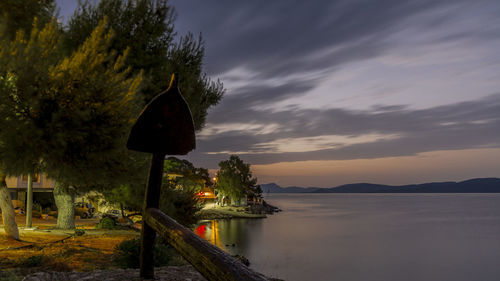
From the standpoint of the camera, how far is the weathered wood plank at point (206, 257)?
2174mm

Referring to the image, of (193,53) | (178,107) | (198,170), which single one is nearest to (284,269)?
(193,53)

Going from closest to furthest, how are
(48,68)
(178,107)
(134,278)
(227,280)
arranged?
(227,280), (178,107), (134,278), (48,68)

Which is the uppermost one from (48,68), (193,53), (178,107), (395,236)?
(193,53)

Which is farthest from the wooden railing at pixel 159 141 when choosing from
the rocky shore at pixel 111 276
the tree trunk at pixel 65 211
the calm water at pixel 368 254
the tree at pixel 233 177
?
the tree at pixel 233 177

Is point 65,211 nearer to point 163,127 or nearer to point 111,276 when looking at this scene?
point 111,276

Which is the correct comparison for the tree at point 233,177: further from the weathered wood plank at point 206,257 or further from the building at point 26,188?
the weathered wood plank at point 206,257

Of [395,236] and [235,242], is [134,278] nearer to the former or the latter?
[235,242]

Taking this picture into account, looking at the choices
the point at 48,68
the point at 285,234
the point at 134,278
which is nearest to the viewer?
the point at 134,278

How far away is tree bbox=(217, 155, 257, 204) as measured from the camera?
82562 millimetres

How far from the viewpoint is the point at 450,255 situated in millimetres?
41562

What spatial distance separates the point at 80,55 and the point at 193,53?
27.3 feet

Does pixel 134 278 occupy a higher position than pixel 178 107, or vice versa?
pixel 178 107

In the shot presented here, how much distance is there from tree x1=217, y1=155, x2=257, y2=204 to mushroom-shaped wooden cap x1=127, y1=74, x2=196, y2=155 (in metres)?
78.2

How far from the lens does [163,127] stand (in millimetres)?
4301
